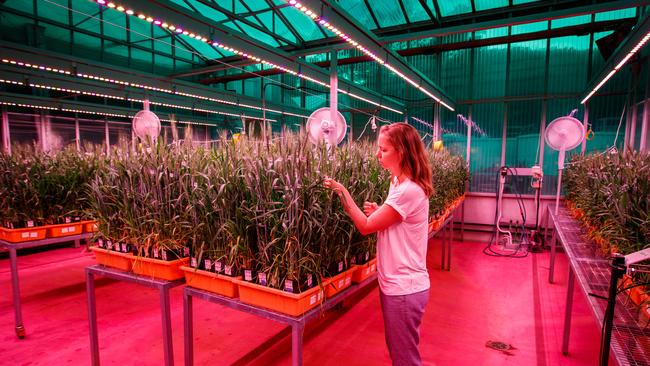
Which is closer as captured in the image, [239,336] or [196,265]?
[196,265]

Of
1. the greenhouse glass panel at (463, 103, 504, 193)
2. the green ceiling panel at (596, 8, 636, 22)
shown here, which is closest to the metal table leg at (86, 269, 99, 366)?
the greenhouse glass panel at (463, 103, 504, 193)

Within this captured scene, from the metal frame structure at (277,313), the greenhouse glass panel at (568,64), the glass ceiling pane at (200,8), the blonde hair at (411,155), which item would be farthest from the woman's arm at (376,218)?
the greenhouse glass panel at (568,64)

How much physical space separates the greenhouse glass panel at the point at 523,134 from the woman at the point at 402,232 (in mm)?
6311

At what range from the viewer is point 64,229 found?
3.09 metres

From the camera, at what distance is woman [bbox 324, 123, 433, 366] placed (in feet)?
4.83

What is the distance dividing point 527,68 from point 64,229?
817cm

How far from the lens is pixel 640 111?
5.46 m

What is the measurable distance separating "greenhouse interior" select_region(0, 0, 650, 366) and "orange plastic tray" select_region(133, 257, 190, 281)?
18 millimetres

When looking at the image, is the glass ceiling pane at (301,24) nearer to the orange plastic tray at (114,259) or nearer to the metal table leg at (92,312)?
the orange plastic tray at (114,259)

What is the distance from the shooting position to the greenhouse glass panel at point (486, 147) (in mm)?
7324

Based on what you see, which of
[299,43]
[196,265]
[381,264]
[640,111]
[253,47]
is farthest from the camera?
[299,43]

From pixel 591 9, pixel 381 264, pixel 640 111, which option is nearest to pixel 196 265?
pixel 381 264

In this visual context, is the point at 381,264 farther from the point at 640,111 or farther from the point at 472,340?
the point at 640,111

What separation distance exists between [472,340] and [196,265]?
7.90ft
